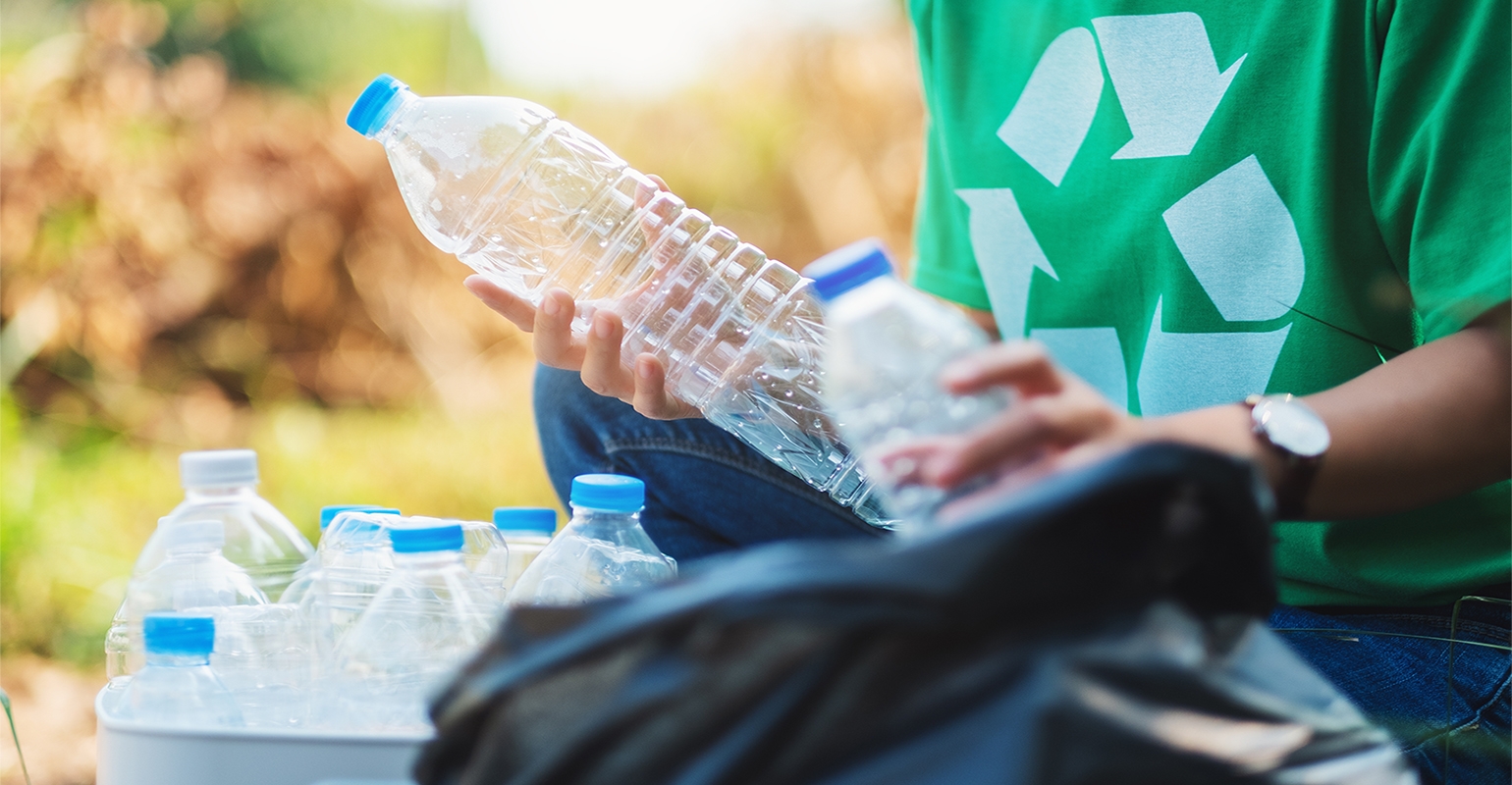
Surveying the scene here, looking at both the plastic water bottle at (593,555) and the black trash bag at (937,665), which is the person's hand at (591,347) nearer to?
the plastic water bottle at (593,555)

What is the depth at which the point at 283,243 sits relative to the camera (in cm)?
402

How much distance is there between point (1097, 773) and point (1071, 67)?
110cm

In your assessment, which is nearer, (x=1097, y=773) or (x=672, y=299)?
(x=1097, y=773)

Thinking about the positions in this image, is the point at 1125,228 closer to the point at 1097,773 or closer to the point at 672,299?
the point at 672,299

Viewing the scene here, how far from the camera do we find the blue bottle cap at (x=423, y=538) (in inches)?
41.8

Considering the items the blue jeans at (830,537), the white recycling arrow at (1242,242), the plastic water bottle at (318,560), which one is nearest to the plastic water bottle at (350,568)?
the plastic water bottle at (318,560)

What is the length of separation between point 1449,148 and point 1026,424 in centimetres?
60

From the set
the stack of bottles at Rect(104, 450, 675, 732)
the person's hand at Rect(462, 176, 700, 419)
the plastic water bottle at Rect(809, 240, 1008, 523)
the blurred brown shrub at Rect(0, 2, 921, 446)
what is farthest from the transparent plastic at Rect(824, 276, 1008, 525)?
the blurred brown shrub at Rect(0, 2, 921, 446)

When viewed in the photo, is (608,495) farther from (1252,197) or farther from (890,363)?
(1252,197)

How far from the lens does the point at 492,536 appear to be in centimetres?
130

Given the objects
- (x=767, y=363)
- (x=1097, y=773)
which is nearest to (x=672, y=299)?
(x=767, y=363)

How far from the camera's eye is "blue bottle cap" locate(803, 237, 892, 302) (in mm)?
804

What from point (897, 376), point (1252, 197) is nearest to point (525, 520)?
point (897, 376)

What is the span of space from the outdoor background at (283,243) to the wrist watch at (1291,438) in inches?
88.8
